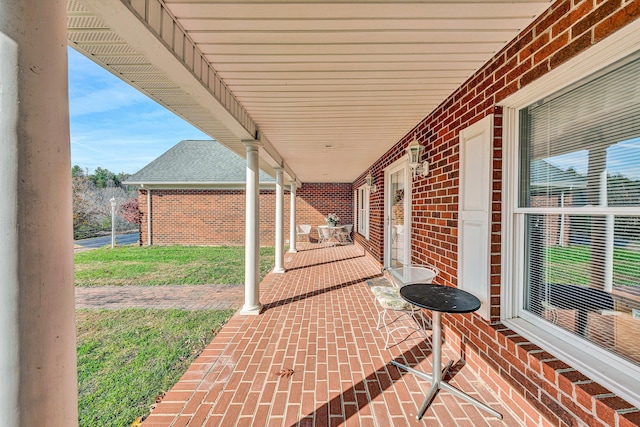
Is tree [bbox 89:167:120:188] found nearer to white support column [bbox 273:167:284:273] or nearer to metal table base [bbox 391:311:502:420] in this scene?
white support column [bbox 273:167:284:273]

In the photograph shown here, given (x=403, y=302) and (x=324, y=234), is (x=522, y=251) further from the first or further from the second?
(x=324, y=234)

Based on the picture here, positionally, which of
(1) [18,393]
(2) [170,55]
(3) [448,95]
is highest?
(3) [448,95]

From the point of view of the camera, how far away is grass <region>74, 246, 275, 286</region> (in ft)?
17.9

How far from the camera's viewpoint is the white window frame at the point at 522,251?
1.34 metres

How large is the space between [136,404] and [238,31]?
2.73m

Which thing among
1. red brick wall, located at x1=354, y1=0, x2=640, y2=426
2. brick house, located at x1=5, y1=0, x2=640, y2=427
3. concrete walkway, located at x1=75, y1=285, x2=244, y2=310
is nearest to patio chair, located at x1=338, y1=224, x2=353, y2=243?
concrete walkway, located at x1=75, y1=285, x2=244, y2=310

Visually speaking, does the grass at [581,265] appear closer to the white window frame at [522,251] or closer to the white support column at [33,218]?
the white window frame at [522,251]

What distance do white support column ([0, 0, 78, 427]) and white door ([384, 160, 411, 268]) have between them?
379cm

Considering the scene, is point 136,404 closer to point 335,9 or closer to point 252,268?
point 252,268

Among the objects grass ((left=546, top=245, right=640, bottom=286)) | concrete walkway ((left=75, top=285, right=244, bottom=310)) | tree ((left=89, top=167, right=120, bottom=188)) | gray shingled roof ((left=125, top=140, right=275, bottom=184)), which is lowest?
concrete walkway ((left=75, top=285, right=244, bottom=310))

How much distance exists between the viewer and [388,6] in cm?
158

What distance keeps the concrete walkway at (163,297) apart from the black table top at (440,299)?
2.73 m

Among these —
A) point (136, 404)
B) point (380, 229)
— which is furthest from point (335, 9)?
point (380, 229)

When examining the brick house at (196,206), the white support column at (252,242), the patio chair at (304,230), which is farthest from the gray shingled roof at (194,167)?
the white support column at (252,242)
